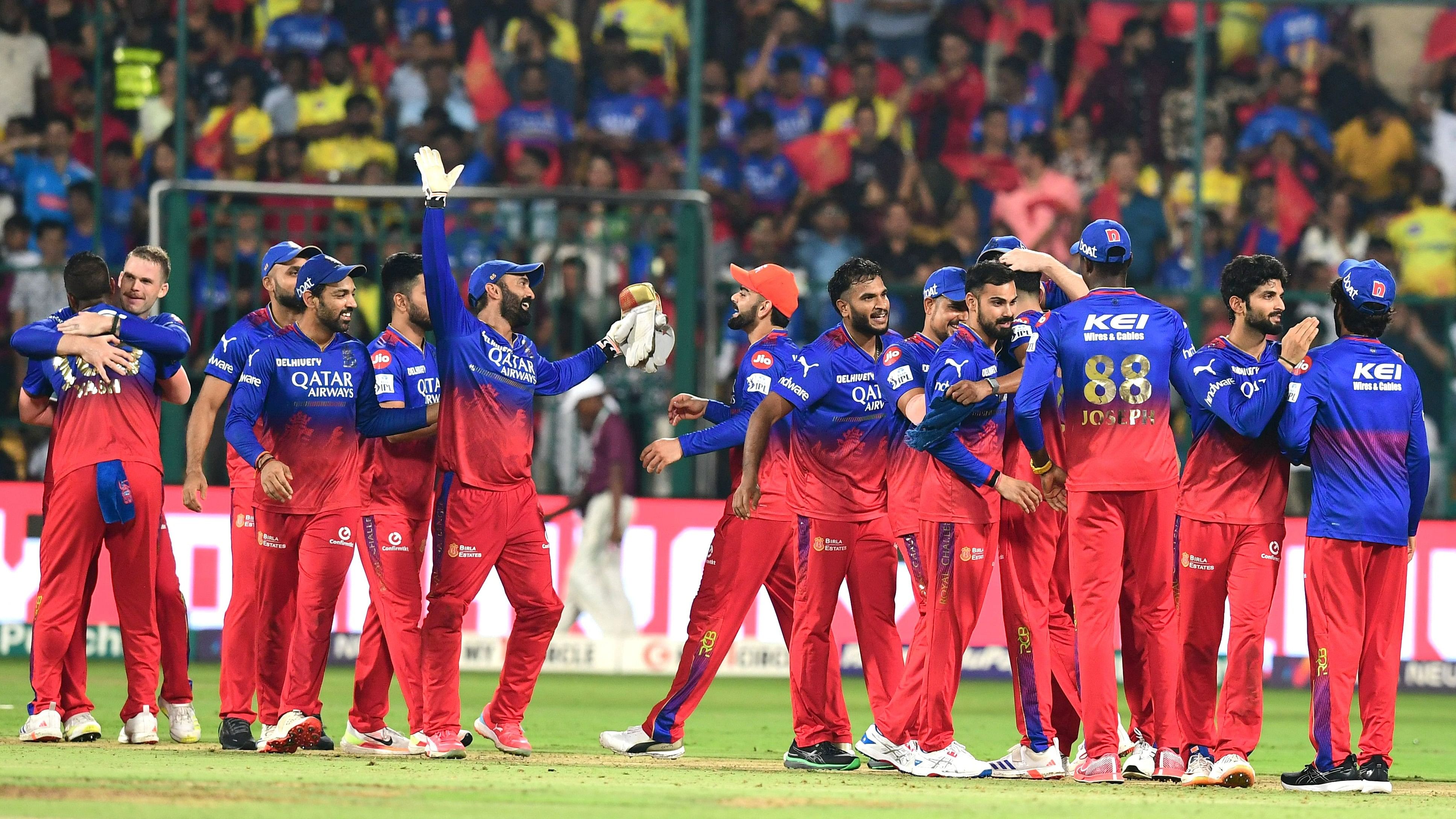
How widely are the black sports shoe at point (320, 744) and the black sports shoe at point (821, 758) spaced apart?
2.36 metres

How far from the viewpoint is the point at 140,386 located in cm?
1009

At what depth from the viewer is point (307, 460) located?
9859 millimetres

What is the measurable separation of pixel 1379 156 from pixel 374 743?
547 inches

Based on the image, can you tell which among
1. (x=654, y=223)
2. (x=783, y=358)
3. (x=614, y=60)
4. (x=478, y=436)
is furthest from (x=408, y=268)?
(x=614, y=60)

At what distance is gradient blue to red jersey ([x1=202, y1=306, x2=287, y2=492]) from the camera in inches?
394

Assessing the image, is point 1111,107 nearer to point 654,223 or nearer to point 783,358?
point 654,223

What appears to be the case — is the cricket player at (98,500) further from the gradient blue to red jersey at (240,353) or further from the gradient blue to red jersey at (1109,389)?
the gradient blue to red jersey at (1109,389)

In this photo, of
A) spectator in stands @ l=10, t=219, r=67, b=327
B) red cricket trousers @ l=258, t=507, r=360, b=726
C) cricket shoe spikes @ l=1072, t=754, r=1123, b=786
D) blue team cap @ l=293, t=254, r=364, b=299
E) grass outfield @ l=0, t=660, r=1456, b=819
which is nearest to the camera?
grass outfield @ l=0, t=660, r=1456, b=819

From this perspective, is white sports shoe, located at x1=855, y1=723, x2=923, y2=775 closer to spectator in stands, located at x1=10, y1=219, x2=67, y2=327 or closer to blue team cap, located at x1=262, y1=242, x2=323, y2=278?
blue team cap, located at x1=262, y1=242, x2=323, y2=278

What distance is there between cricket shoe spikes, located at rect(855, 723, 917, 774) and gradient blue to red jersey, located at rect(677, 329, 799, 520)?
4.25 ft

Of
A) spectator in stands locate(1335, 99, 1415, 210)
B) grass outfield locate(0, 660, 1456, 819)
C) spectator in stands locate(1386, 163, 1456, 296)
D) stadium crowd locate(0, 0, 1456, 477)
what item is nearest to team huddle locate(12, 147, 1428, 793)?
grass outfield locate(0, 660, 1456, 819)

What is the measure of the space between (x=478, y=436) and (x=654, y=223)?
7122mm

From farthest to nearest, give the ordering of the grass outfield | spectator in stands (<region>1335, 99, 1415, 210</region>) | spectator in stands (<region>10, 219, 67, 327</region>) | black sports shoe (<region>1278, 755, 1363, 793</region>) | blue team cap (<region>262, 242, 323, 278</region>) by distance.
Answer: spectator in stands (<region>1335, 99, 1415, 210</region>), spectator in stands (<region>10, 219, 67, 327</region>), blue team cap (<region>262, 242, 323, 278</region>), black sports shoe (<region>1278, 755, 1363, 793</region>), the grass outfield

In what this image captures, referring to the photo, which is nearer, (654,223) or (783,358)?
(783,358)
